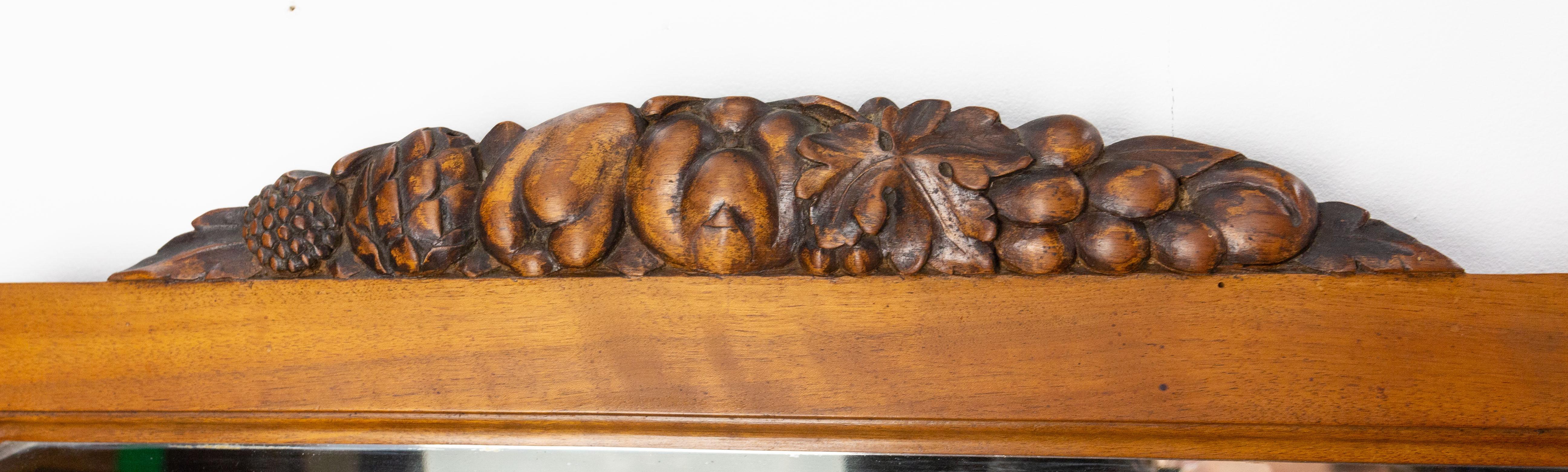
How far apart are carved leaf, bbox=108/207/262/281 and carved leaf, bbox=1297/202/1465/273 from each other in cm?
66

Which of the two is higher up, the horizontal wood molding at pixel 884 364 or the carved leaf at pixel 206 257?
the carved leaf at pixel 206 257

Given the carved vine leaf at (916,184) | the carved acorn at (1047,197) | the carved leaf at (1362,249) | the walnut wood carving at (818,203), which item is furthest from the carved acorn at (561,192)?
the carved leaf at (1362,249)

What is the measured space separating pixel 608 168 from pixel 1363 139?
451 mm

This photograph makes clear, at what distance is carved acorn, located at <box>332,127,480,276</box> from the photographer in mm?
495

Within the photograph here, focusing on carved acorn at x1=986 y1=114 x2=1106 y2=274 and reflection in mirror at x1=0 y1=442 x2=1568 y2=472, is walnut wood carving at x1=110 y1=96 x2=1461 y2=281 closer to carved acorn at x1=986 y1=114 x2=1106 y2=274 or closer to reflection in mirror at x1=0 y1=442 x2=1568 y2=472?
carved acorn at x1=986 y1=114 x2=1106 y2=274

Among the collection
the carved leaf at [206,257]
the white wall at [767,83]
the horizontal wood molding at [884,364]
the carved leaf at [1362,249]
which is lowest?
the horizontal wood molding at [884,364]

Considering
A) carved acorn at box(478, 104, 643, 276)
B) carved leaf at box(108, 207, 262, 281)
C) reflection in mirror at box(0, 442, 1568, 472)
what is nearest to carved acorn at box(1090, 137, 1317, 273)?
reflection in mirror at box(0, 442, 1568, 472)

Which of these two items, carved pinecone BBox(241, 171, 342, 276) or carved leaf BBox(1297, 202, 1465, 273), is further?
carved pinecone BBox(241, 171, 342, 276)

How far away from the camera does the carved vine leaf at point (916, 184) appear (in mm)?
438

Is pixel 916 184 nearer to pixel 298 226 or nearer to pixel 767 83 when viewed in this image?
pixel 767 83

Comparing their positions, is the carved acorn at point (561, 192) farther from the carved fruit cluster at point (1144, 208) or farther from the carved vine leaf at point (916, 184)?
the carved fruit cluster at point (1144, 208)

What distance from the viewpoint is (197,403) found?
0.55 meters

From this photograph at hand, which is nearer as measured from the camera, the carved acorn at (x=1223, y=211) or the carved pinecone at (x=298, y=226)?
the carved acorn at (x=1223, y=211)

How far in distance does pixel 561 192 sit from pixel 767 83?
16 cm
